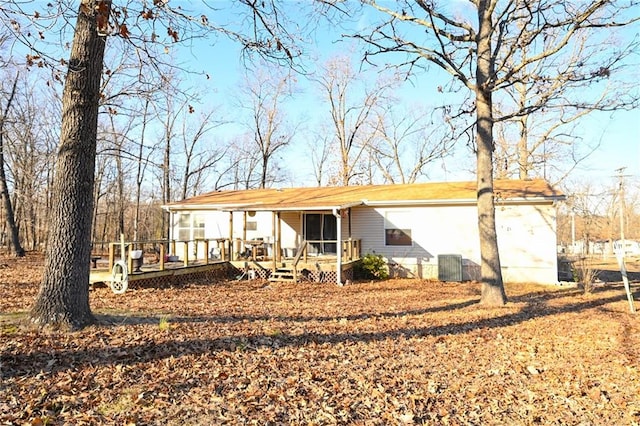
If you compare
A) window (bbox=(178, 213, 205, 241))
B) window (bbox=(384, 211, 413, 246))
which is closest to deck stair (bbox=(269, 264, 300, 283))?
window (bbox=(384, 211, 413, 246))

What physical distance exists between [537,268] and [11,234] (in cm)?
2561

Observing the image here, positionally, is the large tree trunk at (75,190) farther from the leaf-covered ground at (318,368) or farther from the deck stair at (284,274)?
the deck stair at (284,274)

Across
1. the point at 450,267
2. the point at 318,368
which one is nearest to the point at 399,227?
the point at 450,267

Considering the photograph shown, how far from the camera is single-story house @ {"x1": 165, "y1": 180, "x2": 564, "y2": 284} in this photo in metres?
15.5

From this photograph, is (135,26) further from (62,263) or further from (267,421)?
(267,421)

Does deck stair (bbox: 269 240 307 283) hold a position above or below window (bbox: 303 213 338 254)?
below

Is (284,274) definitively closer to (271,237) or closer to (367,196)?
(271,237)

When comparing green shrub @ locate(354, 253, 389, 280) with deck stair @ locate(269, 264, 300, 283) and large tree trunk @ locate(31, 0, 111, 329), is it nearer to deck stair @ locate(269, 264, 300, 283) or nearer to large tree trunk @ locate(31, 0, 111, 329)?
deck stair @ locate(269, 264, 300, 283)

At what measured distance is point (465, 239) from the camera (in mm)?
16344

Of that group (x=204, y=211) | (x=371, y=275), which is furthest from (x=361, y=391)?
(x=204, y=211)

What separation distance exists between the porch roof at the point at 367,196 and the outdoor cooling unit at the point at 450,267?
6.85 feet

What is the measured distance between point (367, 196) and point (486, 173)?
820 cm

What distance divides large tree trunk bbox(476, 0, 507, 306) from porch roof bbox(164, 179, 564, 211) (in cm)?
417

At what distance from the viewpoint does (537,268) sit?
51.0 feet
